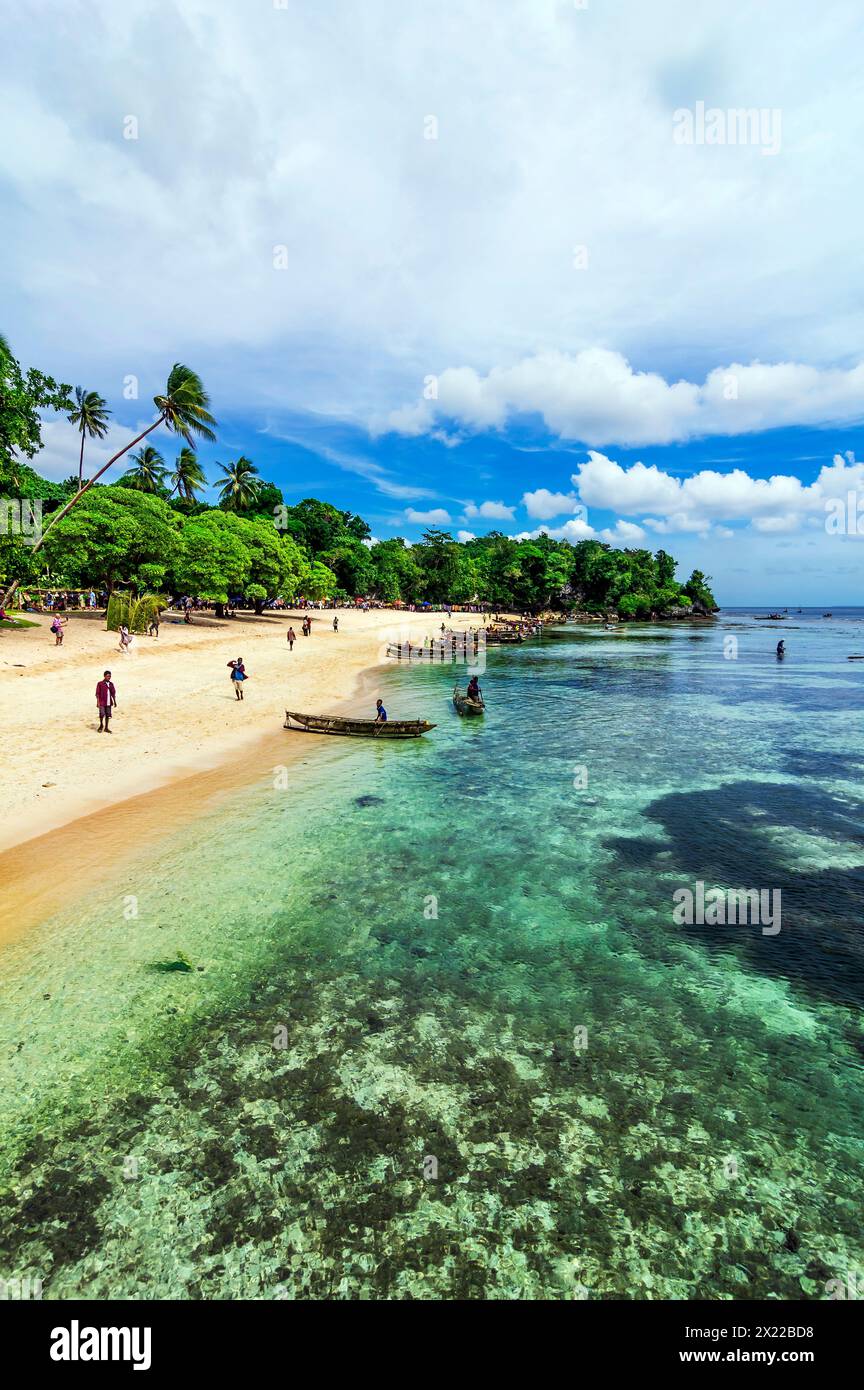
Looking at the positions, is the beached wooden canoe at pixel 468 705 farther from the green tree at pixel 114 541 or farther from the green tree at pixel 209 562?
the green tree at pixel 209 562

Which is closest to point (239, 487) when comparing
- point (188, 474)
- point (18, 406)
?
point (188, 474)

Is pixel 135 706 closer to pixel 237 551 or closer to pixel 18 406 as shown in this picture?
pixel 18 406

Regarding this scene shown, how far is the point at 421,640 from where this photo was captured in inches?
2746

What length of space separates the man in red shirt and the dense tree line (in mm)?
14709

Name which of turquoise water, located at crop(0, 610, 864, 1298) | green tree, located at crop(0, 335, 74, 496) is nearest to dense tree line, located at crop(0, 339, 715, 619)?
green tree, located at crop(0, 335, 74, 496)

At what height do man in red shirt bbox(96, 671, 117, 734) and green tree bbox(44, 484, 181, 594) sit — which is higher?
green tree bbox(44, 484, 181, 594)

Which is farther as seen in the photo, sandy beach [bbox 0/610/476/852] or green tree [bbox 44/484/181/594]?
green tree [bbox 44/484/181/594]

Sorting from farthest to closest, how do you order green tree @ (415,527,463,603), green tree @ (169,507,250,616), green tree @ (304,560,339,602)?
green tree @ (415,527,463,603) < green tree @ (304,560,339,602) < green tree @ (169,507,250,616)

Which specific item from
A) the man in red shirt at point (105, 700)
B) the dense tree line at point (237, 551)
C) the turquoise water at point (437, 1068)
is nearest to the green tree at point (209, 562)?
the dense tree line at point (237, 551)

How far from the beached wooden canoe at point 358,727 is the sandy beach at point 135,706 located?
101cm

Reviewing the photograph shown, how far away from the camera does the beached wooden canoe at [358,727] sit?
25.5 m

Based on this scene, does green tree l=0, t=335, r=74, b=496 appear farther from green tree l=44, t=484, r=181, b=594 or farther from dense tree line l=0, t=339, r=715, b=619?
green tree l=44, t=484, r=181, b=594

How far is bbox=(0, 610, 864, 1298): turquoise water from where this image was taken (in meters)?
5.70
